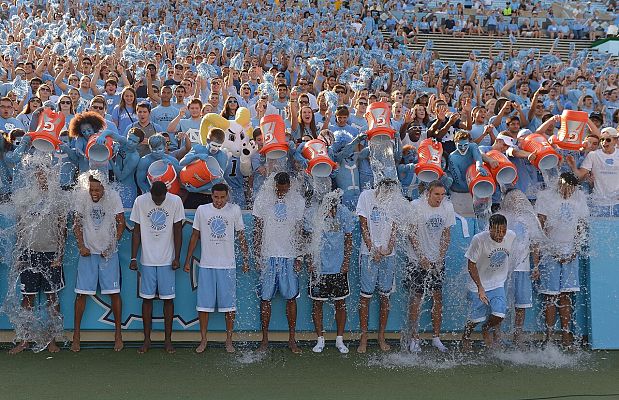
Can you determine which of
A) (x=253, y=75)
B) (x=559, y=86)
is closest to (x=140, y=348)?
(x=253, y=75)

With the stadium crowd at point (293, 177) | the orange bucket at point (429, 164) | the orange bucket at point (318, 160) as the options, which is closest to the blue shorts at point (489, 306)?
the stadium crowd at point (293, 177)

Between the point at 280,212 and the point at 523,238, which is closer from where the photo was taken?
the point at 280,212

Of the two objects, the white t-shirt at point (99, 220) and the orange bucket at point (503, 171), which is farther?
the orange bucket at point (503, 171)

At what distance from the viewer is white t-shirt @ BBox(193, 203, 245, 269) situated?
6.52 metres

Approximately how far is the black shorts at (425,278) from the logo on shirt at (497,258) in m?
0.44

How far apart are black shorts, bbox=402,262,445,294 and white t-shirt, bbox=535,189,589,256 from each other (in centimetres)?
110

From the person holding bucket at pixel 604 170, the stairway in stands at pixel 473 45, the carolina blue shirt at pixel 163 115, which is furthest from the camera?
the stairway in stands at pixel 473 45

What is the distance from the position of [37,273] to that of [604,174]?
18.0 ft

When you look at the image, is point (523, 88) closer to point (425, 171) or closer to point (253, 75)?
point (253, 75)

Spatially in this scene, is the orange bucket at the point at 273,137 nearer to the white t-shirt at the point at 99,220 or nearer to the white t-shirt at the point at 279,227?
the white t-shirt at the point at 279,227

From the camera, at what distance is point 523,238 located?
268 inches

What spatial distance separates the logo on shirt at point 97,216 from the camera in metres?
6.50

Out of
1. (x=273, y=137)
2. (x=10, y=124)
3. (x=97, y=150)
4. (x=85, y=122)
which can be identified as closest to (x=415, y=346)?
(x=273, y=137)

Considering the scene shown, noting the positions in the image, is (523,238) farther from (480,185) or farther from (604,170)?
(604,170)
